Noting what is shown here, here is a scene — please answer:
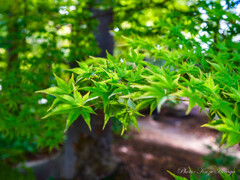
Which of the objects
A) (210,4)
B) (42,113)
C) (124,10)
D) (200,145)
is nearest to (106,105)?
(42,113)

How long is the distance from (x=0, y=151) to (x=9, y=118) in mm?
2776

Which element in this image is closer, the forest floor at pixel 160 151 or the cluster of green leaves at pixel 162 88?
the cluster of green leaves at pixel 162 88

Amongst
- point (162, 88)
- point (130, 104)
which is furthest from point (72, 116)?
point (162, 88)

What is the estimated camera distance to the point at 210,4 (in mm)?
2207

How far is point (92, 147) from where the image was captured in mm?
3865

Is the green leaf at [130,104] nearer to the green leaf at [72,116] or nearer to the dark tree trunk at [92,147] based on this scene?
the green leaf at [72,116]

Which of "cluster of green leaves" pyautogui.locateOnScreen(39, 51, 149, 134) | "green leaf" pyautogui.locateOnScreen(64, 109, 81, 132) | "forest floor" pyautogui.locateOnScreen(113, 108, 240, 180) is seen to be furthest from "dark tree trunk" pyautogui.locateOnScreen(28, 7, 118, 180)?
"green leaf" pyautogui.locateOnScreen(64, 109, 81, 132)

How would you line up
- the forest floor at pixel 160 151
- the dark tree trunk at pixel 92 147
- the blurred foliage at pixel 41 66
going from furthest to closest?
the forest floor at pixel 160 151
the dark tree trunk at pixel 92 147
the blurred foliage at pixel 41 66

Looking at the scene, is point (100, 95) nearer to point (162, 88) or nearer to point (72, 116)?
point (72, 116)

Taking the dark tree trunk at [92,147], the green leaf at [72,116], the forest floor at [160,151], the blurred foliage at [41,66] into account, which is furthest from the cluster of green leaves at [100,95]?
the dark tree trunk at [92,147]

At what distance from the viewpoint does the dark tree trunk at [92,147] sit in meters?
3.70

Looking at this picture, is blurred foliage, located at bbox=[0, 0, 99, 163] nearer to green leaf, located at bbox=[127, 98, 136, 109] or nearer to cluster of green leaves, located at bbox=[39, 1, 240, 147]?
cluster of green leaves, located at bbox=[39, 1, 240, 147]

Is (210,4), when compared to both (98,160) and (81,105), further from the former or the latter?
(98,160)

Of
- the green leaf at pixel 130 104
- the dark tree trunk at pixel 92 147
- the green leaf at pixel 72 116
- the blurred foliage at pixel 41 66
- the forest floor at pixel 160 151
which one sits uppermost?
the green leaf at pixel 130 104
